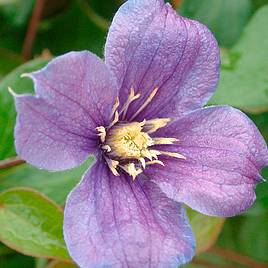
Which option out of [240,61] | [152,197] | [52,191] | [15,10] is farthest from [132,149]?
[15,10]

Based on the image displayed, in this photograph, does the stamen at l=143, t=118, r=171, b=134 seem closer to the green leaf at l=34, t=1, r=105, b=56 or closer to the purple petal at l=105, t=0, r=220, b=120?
the purple petal at l=105, t=0, r=220, b=120

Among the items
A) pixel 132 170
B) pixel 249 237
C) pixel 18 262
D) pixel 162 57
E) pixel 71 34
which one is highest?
pixel 162 57

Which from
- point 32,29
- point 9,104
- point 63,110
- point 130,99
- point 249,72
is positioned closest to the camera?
point 63,110

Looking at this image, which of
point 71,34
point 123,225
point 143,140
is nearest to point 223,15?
point 71,34

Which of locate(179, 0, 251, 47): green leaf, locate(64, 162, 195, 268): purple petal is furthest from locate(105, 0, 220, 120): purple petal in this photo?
locate(179, 0, 251, 47): green leaf

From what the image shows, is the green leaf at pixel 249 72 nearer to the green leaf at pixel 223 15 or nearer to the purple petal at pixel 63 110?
the green leaf at pixel 223 15

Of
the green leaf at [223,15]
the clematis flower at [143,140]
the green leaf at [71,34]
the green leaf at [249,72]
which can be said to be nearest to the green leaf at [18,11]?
the green leaf at [71,34]

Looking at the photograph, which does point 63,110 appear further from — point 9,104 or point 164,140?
point 9,104
